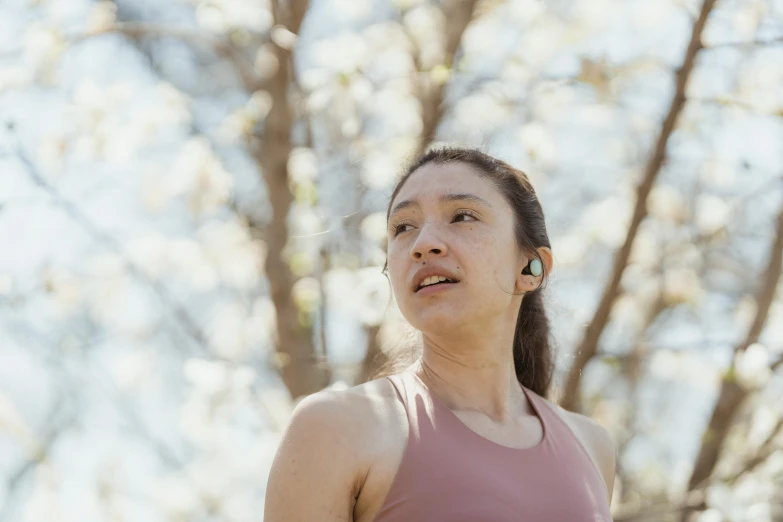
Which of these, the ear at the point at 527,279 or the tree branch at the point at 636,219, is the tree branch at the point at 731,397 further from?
the ear at the point at 527,279

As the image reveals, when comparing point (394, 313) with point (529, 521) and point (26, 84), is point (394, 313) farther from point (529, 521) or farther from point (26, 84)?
point (529, 521)

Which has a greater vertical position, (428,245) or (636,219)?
(428,245)

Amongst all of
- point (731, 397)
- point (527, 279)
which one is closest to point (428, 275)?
point (527, 279)

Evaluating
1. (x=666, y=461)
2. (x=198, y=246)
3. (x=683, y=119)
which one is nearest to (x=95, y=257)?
(x=198, y=246)

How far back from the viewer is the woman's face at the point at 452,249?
181 centimetres

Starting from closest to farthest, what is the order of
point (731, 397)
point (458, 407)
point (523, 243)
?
point (458, 407), point (523, 243), point (731, 397)

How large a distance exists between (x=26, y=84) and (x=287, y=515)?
8.68 feet

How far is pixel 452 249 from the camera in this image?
184 cm

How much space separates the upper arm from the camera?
1524mm

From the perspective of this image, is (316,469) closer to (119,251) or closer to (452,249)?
(452,249)

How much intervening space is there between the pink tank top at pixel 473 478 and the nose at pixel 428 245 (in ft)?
0.80

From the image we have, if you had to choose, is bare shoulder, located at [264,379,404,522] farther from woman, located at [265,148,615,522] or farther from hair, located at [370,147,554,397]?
hair, located at [370,147,554,397]

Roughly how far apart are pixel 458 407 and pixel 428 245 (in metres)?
0.32

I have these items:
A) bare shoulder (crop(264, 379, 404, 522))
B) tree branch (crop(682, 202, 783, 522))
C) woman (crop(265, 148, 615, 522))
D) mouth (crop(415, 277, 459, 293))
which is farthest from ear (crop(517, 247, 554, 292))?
tree branch (crop(682, 202, 783, 522))
